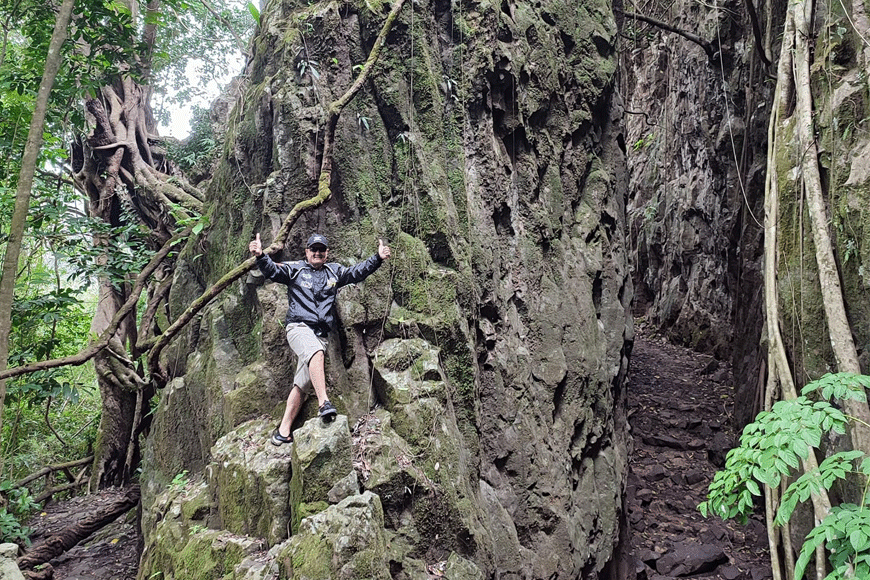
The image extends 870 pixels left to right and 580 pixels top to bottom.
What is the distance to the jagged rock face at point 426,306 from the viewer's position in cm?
475

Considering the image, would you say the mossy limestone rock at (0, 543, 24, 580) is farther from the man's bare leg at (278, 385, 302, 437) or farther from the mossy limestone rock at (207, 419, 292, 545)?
the man's bare leg at (278, 385, 302, 437)

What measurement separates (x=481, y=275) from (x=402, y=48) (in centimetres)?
273

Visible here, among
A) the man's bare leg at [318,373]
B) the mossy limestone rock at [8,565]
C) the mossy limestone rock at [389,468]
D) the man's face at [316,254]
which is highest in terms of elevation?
the man's face at [316,254]

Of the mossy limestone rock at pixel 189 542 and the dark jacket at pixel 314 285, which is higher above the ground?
the dark jacket at pixel 314 285

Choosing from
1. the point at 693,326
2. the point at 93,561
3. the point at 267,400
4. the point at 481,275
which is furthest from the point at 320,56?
the point at 693,326

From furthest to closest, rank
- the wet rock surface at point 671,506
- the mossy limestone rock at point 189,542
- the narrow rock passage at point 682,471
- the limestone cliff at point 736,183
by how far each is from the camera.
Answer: the narrow rock passage at point 682,471
the wet rock surface at point 671,506
the limestone cliff at point 736,183
the mossy limestone rock at point 189,542

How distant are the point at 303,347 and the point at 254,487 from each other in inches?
47.9

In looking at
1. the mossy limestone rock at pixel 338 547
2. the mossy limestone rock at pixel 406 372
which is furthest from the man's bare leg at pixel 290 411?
the mossy limestone rock at pixel 338 547

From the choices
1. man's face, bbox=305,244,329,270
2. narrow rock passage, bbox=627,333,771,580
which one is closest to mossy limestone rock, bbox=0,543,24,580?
man's face, bbox=305,244,329,270

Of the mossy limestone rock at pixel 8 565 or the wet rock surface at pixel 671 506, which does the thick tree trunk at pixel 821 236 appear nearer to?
the wet rock surface at pixel 671 506

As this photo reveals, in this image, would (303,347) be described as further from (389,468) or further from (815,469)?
(815,469)

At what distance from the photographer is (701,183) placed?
487 inches

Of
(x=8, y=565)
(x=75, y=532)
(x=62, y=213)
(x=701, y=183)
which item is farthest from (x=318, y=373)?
(x=701, y=183)

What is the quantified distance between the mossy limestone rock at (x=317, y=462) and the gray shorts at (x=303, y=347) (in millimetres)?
418
